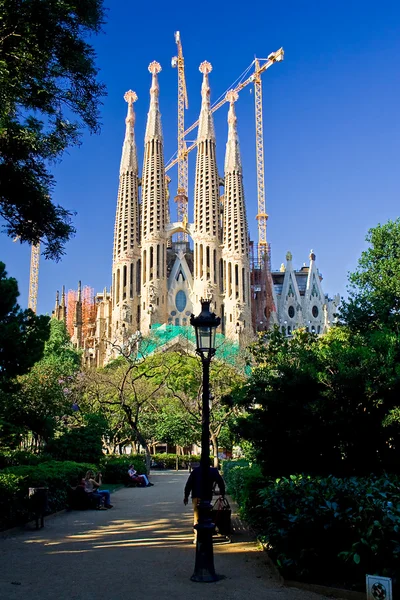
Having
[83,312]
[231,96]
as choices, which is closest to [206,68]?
[231,96]

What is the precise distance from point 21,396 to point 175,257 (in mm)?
54359

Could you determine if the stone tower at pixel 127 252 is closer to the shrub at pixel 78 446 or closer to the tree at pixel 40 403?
the tree at pixel 40 403

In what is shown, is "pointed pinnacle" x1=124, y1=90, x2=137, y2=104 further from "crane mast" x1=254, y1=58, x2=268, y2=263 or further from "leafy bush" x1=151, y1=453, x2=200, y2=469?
"leafy bush" x1=151, y1=453, x2=200, y2=469

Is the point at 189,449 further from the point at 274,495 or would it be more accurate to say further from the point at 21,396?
the point at 274,495

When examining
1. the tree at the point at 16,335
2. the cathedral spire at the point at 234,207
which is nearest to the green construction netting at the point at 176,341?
the cathedral spire at the point at 234,207

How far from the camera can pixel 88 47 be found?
9.68 metres

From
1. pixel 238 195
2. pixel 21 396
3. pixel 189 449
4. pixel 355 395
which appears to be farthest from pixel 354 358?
pixel 238 195

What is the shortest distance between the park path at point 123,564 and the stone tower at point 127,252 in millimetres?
54756

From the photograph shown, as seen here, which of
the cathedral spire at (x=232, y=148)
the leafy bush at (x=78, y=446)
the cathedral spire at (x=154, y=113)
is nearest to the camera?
the leafy bush at (x=78, y=446)

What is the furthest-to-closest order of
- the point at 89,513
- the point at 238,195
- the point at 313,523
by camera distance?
the point at 238,195
the point at 89,513
the point at 313,523

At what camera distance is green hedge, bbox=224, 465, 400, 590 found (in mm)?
5895

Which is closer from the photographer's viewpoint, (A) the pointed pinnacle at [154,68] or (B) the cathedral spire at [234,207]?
(B) the cathedral spire at [234,207]

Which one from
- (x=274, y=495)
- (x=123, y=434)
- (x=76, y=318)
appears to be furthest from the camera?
(x=76, y=318)

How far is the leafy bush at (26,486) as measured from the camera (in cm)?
1021
